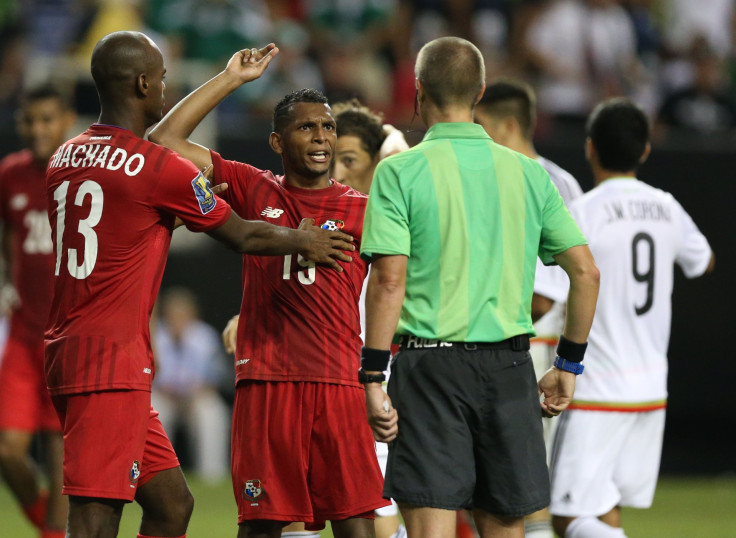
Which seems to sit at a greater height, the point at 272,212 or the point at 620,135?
the point at 620,135

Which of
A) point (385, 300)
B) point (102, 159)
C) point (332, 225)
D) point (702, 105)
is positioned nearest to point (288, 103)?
point (332, 225)

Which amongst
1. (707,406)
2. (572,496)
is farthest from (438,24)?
(572,496)

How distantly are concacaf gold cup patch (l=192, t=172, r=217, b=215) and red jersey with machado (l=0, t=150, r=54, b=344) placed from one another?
3031 mm

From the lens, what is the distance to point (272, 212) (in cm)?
542

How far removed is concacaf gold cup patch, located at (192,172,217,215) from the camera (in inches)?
193

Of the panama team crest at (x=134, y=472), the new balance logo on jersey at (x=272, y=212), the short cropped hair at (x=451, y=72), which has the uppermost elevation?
the short cropped hair at (x=451, y=72)

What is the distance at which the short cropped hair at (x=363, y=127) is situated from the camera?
6.55 m

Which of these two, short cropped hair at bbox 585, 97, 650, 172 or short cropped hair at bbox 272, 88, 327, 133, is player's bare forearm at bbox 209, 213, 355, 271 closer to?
short cropped hair at bbox 272, 88, 327, 133

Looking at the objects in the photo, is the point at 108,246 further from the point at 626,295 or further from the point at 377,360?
the point at 626,295

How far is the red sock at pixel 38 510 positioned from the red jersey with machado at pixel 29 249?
96 cm

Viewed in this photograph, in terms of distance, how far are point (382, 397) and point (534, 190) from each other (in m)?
1.01

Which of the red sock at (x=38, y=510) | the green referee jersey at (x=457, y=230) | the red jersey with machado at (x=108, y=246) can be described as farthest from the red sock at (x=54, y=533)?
the green referee jersey at (x=457, y=230)

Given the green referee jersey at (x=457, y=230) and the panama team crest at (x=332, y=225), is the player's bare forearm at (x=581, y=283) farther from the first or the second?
the panama team crest at (x=332, y=225)

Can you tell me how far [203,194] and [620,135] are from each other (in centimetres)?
261
